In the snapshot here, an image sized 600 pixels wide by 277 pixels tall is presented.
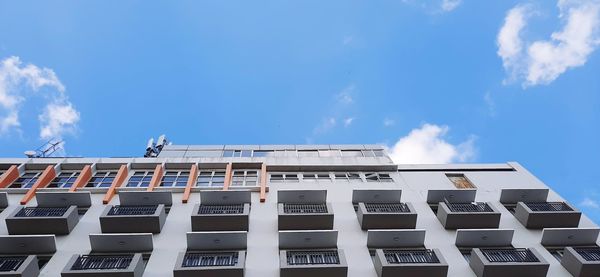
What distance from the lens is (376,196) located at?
21.4m

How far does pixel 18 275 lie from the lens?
1429 cm

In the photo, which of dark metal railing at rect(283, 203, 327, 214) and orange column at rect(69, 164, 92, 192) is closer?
dark metal railing at rect(283, 203, 327, 214)

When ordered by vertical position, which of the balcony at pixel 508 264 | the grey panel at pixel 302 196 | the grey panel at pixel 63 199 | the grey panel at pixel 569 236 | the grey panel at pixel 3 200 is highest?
the grey panel at pixel 3 200

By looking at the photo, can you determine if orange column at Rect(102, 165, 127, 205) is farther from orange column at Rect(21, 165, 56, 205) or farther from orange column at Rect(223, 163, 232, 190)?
orange column at Rect(223, 163, 232, 190)

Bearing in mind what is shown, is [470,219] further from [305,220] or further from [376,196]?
[305,220]

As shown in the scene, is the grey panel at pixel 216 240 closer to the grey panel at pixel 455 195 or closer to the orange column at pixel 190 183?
the orange column at pixel 190 183

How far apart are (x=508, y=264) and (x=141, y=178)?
20.9 m

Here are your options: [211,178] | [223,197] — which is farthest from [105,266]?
[211,178]

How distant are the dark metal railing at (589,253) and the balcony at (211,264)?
14.7 metres

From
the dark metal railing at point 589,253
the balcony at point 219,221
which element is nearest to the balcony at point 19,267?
the balcony at point 219,221

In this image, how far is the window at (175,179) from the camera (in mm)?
24328

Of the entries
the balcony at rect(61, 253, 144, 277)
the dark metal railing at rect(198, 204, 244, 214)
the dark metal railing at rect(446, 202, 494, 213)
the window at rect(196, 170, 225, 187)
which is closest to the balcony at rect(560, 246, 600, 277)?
the dark metal railing at rect(446, 202, 494, 213)

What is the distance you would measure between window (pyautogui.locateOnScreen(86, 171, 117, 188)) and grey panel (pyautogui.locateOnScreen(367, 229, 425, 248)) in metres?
16.4

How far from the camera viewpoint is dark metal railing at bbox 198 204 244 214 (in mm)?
19739
